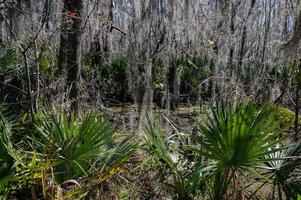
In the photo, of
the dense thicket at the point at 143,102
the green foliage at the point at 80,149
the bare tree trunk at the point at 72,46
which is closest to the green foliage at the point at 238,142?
the dense thicket at the point at 143,102

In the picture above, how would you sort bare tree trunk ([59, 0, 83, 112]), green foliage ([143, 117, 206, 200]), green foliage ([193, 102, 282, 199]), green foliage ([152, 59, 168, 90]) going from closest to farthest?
green foliage ([193, 102, 282, 199]), green foliage ([143, 117, 206, 200]), bare tree trunk ([59, 0, 83, 112]), green foliage ([152, 59, 168, 90])

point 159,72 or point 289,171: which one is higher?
point 159,72

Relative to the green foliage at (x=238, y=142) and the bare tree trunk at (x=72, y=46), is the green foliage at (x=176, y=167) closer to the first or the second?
the green foliage at (x=238, y=142)

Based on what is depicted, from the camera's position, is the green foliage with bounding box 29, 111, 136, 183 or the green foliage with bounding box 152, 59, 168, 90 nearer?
the green foliage with bounding box 29, 111, 136, 183

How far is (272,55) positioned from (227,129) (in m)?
9.22

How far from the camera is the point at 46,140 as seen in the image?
11.7 feet

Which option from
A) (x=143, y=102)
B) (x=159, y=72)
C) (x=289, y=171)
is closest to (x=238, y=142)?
(x=289, y=171)

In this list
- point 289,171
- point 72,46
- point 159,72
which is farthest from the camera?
point 159,72

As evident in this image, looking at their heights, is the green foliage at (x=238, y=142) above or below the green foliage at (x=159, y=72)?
below

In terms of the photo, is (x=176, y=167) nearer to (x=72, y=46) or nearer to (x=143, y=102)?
(x=143, y=102)

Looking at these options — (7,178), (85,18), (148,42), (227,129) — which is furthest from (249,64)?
(7,178)

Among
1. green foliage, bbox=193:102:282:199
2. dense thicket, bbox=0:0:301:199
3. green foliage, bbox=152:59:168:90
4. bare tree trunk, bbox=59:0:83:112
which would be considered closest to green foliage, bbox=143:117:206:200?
dense thicket, bbox=0:0:301:199

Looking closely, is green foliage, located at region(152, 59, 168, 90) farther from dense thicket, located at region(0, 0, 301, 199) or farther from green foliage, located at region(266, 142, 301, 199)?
green foliage, located at region(266, 142, 301, 199)

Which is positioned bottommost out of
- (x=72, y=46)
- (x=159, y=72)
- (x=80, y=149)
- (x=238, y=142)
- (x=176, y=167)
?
(x=176, y=167)
